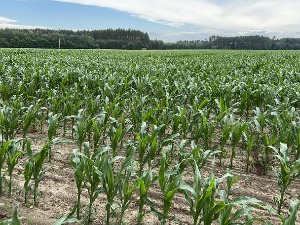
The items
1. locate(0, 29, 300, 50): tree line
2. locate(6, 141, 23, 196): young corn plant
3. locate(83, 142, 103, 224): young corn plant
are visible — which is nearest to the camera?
locate(83, 142, 103, 224): young corn plant

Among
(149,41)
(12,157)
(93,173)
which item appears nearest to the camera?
(93,173)

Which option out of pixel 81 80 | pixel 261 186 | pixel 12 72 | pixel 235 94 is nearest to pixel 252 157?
pixel 261 186

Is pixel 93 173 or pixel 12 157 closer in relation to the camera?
pixel 93 173

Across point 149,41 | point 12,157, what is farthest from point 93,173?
point 149,41

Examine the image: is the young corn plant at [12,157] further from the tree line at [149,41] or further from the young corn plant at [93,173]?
the tree line at [149,41]

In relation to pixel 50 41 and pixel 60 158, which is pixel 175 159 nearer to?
pixel 60 158

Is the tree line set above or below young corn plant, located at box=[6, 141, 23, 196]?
above

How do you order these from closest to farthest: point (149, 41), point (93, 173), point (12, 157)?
point (93, 173)
point (12, 157)
point (149, 41)

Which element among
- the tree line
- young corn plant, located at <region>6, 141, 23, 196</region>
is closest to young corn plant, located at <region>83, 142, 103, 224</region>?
young corn plant, located at <region>6, 141, 23, 196</region>

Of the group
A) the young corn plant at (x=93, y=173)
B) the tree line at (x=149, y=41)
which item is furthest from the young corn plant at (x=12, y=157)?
the tree line at (x=149, y=41)

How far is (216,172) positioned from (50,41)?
72.0m

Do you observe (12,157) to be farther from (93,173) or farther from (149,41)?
(149,41)

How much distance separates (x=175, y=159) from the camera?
4012 millimetres

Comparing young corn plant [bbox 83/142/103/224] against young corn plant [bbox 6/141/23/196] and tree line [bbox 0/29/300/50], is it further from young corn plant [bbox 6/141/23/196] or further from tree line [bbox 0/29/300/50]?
tree line [bbox 0/29/300/50]
